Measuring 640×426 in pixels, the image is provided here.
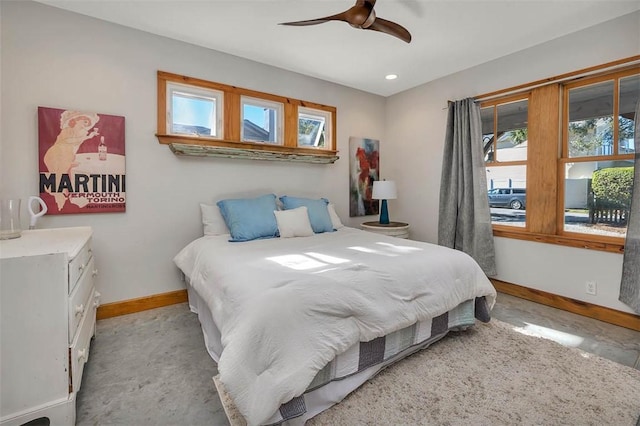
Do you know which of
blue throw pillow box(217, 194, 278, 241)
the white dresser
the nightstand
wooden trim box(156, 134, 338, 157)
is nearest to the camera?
the white dresser

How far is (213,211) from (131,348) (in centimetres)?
129

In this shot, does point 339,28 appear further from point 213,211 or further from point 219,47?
point 213,211

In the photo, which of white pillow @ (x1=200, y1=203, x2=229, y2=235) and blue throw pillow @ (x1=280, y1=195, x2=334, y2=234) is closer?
white pillow @ (x1=200, y1=203, x2=229, y2=235)

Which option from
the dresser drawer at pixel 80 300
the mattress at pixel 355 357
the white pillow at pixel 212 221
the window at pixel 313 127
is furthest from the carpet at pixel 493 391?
the window at pixel 313 127

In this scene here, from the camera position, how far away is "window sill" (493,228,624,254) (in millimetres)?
2473

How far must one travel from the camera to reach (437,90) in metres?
3.76

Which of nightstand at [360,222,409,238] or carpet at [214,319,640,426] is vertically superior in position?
nightstand at [360,222,409,238]

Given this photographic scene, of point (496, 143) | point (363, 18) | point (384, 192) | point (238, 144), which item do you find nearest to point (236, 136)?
point (238, 144)

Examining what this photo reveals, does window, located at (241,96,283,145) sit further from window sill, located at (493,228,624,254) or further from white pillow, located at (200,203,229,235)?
window sill, located at (493,228,624,254)

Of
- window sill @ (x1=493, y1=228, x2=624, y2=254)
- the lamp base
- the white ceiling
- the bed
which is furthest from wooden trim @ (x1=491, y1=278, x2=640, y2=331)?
the white ceiling

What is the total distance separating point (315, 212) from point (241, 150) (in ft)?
3.28

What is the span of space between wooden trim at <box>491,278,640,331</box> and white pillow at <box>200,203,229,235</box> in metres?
2.99

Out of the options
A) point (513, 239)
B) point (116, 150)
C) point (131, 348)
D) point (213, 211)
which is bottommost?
point (131, 348)

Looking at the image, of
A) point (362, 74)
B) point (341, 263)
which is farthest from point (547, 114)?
point (341, 263)
